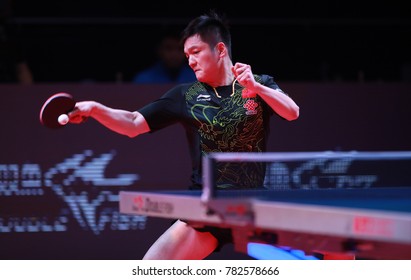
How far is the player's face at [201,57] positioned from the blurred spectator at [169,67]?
2.48 m

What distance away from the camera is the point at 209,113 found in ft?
12.5

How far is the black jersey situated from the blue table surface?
467 millimetres

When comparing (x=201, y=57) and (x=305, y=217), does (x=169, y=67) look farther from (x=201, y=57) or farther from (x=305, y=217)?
(x=305, y=217)

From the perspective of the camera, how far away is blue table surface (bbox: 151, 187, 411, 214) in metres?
2.78

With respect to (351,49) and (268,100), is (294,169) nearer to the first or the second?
(351,49)

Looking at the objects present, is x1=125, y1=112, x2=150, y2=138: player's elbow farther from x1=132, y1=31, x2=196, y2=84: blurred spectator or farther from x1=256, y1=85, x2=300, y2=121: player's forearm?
x1=132, y1=31, x2=196, y2=84: blurred spectator

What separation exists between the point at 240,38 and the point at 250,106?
3411mm

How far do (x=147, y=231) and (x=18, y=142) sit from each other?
1.17 metres

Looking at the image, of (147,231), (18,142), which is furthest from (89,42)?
(147,231)

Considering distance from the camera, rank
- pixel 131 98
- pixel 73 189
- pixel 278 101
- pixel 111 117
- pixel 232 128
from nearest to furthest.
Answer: pixel 278 101, pixel 111 117, pixel 232 128, pixel 73 189, pixel 131 98

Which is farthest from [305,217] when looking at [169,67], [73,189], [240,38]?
[240,38]

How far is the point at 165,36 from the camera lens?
21.4 feet

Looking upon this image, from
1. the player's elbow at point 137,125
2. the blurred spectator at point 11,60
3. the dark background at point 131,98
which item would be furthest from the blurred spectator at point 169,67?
the player's elbow at point 137,125

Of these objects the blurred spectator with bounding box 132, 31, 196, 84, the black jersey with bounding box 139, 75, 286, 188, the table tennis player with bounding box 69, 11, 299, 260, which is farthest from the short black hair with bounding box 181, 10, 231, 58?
the blurred spectator with bounding box 132, 31, 196, 84
